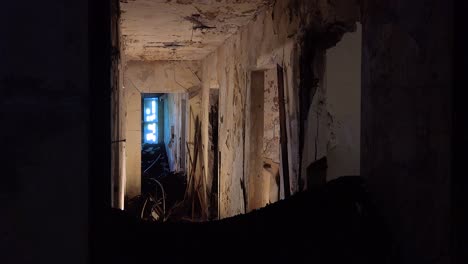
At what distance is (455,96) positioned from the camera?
4.02 feet

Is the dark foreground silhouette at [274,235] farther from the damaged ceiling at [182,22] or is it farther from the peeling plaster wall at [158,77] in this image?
the peeling plaster wall at [158,77]

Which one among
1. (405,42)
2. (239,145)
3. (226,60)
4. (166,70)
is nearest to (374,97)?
(405,42)

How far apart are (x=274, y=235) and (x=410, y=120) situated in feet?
1.77

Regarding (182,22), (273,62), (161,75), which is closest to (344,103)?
(273,62)

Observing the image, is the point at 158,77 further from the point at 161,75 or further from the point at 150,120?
the point at 150,120

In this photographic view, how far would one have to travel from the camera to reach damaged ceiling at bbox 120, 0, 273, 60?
12.8 ft

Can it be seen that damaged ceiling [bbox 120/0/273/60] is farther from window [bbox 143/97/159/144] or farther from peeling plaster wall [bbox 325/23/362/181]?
window [bbox 143/97/159/144]

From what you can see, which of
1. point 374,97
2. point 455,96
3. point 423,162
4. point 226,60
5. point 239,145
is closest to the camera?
→ point 455,96

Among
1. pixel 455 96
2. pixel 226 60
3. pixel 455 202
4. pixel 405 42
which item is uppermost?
pixel 226 60

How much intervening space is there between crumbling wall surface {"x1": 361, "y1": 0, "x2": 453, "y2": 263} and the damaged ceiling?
2.34 m

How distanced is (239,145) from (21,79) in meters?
4.09

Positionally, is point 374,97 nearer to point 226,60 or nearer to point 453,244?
point 453,244

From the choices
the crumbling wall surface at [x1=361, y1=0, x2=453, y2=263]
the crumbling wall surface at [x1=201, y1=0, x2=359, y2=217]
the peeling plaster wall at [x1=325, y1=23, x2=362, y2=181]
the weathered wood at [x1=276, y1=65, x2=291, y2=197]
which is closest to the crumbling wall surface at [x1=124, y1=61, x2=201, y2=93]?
the crumbling wall surface at [x1=201, y1=0, x2=359, y2=217]

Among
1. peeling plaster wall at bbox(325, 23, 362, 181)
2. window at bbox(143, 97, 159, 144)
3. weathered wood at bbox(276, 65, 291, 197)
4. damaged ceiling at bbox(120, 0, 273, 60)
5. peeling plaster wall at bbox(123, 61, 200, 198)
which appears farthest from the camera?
window at bbox(143, 97, 159, 144)
